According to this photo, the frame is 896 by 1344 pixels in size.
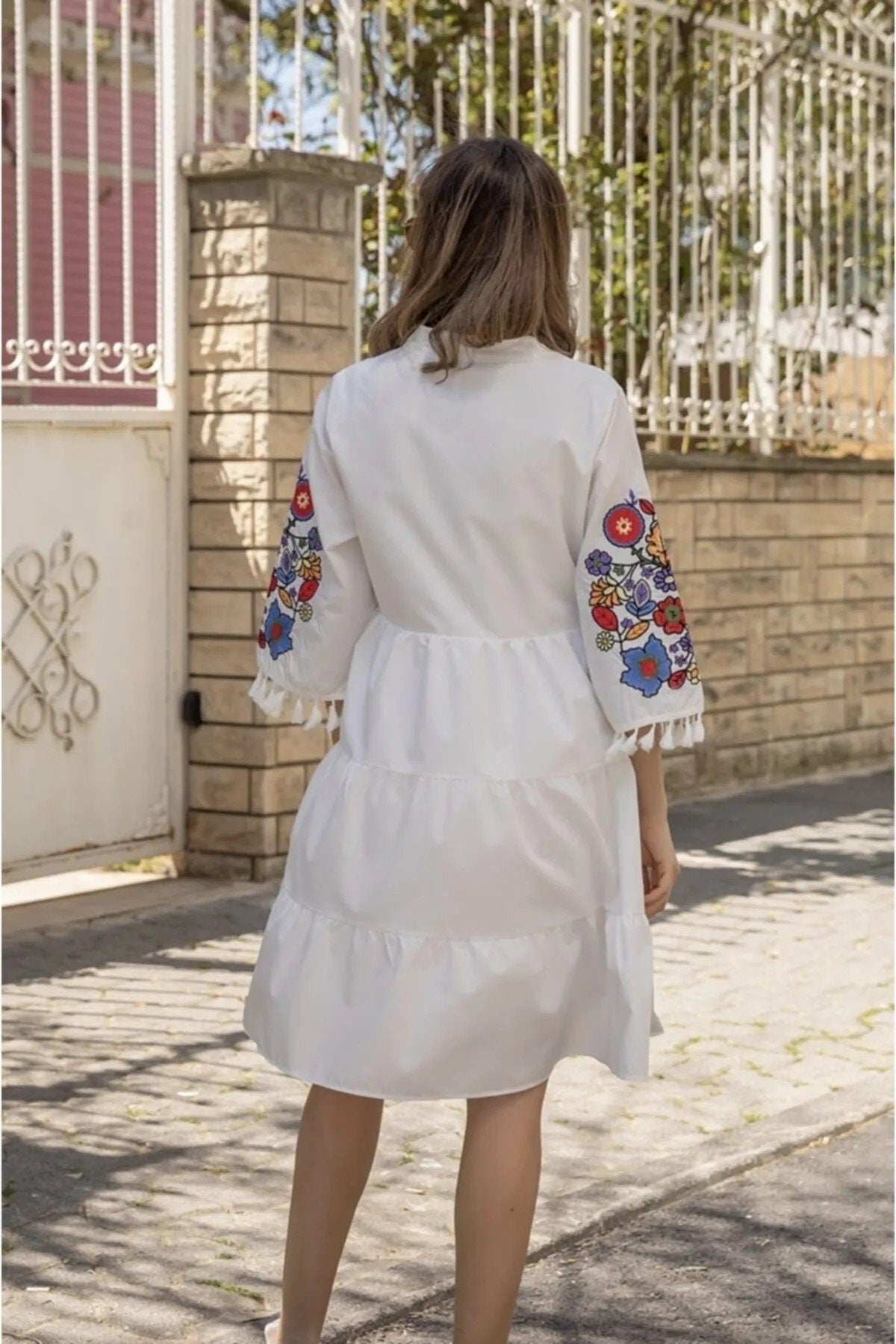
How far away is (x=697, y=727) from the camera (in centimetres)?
335

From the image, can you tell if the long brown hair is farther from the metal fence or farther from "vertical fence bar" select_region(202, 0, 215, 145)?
"vertical fence bar" select_region(202, 0, 215, 145)

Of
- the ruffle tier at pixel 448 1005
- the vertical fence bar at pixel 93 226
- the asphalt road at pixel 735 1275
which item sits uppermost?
the vertical fence bar at pixel 93 226

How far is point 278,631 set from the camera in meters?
3.44

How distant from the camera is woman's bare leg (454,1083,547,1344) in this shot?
3162 millimetres

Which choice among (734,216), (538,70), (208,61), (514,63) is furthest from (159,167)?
(734,216)

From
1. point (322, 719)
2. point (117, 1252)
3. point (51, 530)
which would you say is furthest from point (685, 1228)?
point (51, 530)

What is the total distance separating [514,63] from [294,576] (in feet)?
19.9

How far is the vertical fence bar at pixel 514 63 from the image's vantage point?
890 centimetres

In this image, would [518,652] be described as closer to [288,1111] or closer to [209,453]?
[288,1111]

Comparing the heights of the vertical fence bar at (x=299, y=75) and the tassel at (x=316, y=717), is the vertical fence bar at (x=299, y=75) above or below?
above

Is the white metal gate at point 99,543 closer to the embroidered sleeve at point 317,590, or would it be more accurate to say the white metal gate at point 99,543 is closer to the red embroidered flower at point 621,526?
the embroidered sleeve at point 317,590

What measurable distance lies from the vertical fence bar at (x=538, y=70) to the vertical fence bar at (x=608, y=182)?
34 centimetres

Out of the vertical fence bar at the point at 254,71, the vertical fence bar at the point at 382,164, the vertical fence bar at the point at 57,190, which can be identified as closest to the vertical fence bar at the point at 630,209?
the vertical fence bar at the point at 382,164

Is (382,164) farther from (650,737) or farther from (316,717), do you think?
(650,737)
